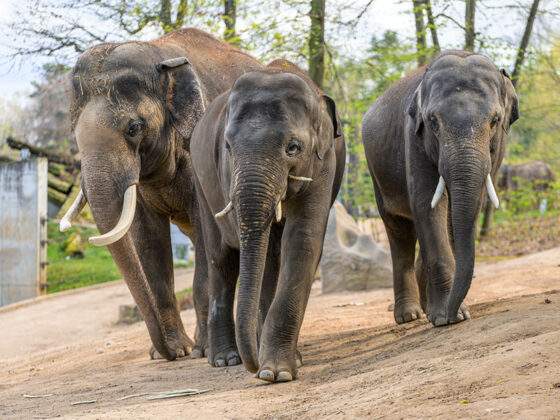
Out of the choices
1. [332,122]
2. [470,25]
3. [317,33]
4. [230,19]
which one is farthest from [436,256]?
[470,25]

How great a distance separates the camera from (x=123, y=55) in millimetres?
9164

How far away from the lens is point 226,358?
8.46 metres

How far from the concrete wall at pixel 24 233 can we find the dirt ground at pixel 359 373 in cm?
795

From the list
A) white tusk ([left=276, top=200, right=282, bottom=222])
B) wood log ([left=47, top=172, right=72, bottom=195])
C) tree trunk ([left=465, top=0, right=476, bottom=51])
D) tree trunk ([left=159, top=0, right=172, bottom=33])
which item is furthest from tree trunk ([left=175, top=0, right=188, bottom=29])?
wood log ([left=47, top=172, right=72, bottom=195])

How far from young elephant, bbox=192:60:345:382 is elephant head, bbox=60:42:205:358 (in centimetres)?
76

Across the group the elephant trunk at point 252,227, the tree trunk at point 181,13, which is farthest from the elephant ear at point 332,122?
the tree trunk at point 181,13

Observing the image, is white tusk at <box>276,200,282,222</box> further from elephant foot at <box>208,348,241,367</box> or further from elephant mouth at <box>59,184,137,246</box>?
elephant foot at <box>208,348,241,367</box>

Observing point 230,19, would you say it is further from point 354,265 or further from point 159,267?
point 159,267

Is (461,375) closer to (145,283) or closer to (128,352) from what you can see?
(145,283)

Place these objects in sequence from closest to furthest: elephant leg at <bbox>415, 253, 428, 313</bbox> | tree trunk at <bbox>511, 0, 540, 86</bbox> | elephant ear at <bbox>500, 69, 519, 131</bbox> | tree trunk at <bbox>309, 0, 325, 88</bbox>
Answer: elephant ear at <bbox>500, 69, 519, 131</bbox>, elephant leg at <bbox>415, 253, 428, 313</bbox>, tree trunk at <bbox>309, 0, 325, 88</bbox>, tree trunk at <bbox>511, 0, 540, 86</bbox>

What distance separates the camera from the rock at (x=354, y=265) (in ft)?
51.0

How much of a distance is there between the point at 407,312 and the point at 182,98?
2888 mm

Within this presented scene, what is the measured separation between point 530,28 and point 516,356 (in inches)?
577

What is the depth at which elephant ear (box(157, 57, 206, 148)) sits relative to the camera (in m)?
9.31
